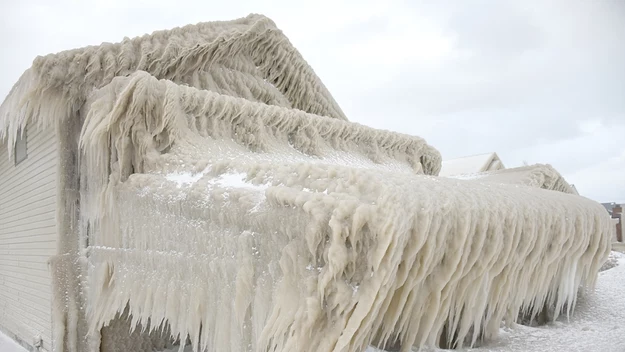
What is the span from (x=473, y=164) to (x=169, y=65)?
1811 cm

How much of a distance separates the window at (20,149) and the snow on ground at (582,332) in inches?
256

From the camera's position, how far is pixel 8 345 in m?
7.64

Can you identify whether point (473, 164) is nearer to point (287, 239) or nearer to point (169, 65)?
point (169, 65)

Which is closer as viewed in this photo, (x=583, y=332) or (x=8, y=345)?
(x=583, y=332)

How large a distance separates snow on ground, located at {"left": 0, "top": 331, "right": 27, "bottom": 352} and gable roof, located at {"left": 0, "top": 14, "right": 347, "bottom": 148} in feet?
10.9

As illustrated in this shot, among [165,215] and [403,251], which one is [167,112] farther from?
[403,251]

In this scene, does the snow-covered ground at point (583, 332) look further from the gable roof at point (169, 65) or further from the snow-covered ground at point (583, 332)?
the gable roof at point (169, 65)

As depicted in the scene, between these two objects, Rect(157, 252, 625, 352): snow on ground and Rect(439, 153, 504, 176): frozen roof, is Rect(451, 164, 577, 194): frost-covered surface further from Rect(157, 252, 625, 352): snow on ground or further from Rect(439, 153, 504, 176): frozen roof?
Rect(439, 153, 504, 176): frozen roof

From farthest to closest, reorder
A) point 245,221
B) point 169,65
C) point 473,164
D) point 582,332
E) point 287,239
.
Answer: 1. point 473,164
2. point 169,65
3. point 582,332
4. point 245,221
5. point 287,239

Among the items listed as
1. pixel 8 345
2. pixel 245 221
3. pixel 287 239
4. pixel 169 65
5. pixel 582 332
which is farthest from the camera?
pixel 8 345

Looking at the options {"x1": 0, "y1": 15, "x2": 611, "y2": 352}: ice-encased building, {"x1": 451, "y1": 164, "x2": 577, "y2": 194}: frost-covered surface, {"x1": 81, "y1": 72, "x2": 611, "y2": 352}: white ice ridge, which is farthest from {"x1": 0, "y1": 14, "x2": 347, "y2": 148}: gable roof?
{"x1": 451, "y1": 164, "x2": 577, "y2": 194}: frost-covered surface

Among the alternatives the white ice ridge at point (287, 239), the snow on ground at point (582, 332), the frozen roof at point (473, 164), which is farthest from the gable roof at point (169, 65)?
the frozen roof at point (473, 164)

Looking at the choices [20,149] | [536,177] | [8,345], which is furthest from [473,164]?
[8,345]

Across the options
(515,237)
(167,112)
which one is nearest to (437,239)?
(515,237)
